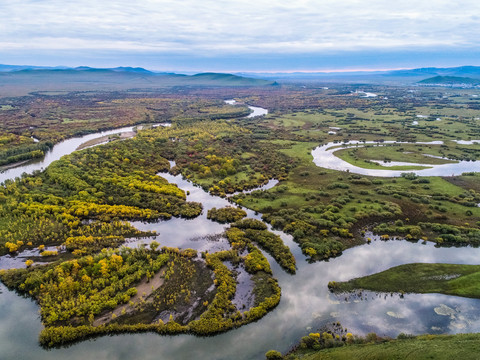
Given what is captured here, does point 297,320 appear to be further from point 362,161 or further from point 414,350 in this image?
point 362,161

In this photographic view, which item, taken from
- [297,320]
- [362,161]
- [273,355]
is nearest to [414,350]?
[297,320]

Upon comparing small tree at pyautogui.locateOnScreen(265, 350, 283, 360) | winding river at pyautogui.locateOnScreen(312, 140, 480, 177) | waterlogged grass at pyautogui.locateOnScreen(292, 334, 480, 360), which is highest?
winding river at pyautogui.locateOnScreen(312, 140, 480, 177)

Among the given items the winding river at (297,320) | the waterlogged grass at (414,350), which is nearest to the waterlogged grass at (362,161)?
the winding river at (297,320)

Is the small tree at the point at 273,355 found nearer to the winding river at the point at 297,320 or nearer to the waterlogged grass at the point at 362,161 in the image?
the winding river at the point at 297,320

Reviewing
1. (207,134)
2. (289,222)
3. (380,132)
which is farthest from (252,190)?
(380,132)

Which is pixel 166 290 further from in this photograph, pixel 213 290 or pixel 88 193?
pixel 88 193

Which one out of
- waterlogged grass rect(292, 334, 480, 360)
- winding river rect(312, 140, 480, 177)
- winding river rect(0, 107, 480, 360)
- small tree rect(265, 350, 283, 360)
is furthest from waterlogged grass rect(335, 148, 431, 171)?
small tree rect(265, 350, 283, 360)

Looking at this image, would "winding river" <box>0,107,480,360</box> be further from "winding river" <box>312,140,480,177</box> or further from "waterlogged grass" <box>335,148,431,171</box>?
"waterlogged grass" <box>335,148,431,171</box>
